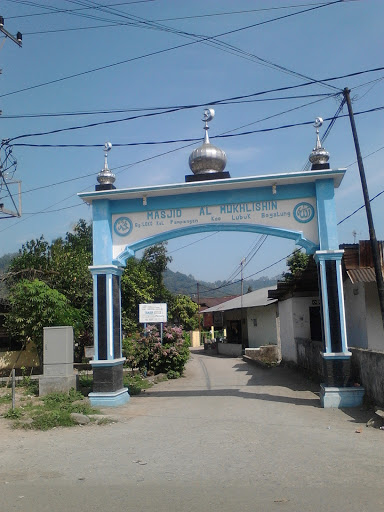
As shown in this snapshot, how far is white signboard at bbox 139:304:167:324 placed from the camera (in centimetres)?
1620

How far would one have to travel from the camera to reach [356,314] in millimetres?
13836

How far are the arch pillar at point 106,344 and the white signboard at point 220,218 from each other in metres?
0.69

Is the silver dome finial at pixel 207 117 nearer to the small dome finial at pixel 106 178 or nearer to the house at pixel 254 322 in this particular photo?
the small dome finial at pixel 106 178

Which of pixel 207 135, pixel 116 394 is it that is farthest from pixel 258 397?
pixel 207 135

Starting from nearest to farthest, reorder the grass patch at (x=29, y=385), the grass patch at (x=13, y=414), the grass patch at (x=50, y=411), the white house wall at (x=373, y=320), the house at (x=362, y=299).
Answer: the grass patch at (x=50, y=411), the grass patch at (x=13, y=414), the house at (x=362, y=299), the grass patch at (x=29, y=385), the white house wall at (x=373, y=320)

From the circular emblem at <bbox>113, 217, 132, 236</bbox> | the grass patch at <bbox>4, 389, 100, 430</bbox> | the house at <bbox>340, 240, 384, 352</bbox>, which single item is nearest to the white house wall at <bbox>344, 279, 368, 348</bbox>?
the house at <bbox>340, 240, 384, 352</bbox>

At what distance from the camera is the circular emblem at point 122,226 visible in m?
11.5

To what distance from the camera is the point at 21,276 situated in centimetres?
1972

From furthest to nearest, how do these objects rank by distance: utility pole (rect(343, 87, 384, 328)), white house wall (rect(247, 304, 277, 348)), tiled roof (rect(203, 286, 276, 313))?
white house wall (rect(247, 304, 277, 348)) → tiled roof (rect(203, 286, 276, 313)) → utility pole (rect(343, 87, 384, 328))

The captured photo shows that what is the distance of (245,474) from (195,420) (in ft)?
11.1

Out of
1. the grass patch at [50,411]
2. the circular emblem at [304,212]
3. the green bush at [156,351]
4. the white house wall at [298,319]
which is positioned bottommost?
the grass patch at [50,411]

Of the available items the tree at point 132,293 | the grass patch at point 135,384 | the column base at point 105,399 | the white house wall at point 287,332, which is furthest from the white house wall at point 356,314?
the tree at point 132,293

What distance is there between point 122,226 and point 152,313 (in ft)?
17.8

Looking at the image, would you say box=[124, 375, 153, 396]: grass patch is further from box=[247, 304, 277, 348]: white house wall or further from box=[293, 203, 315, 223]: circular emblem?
box=[247, 304, 277, 348]: white house wall
